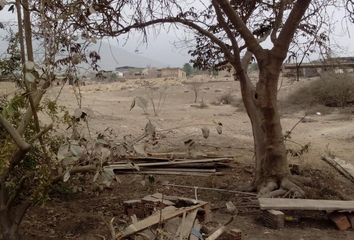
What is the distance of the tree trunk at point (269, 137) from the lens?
5.65 m

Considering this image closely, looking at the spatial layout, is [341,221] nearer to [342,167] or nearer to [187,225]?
[187,225]

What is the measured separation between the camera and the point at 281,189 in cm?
564

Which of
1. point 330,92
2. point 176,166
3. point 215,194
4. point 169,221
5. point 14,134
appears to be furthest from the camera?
point 330,92

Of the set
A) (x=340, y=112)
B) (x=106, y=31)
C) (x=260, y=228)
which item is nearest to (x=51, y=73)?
(x=260, y=228)

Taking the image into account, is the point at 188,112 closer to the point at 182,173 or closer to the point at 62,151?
the point at 182,173

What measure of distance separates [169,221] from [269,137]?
226 cm

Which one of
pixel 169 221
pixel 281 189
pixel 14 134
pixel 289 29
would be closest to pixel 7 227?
pixel 14 134

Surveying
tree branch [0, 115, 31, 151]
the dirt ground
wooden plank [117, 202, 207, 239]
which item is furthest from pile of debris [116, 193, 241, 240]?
tree branch [0, 115, 31, 151]

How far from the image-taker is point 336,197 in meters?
5.84

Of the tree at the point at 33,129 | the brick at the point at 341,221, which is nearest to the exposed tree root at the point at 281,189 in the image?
the brick at the point at 341,221

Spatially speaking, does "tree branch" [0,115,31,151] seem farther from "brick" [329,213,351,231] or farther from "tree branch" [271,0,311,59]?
"tree branch" [271,0,311,59]

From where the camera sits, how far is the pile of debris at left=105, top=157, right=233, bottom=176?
268 inches

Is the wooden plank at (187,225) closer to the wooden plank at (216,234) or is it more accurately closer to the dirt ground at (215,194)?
the wooden plank at (216,234)

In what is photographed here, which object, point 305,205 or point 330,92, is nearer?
point 305,205
